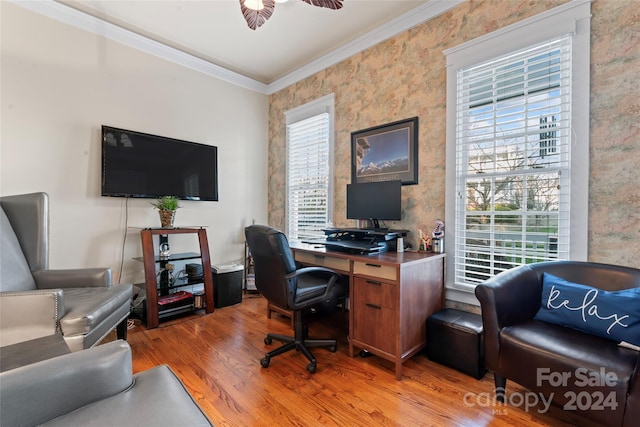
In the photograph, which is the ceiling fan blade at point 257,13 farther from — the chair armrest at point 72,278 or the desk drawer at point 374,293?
the chair armrest at point 72,278

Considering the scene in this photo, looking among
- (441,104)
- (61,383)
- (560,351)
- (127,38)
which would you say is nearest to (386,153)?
(441,104)

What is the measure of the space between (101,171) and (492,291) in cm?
346

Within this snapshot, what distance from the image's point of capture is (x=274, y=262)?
198 cm

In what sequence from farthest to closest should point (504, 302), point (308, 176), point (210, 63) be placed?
point (308, 176), point (210, 63), point (504, 302)

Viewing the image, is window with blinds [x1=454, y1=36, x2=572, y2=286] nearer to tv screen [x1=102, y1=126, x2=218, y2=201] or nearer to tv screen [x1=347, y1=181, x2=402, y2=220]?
tv screen [x1=347, y1=181, x2=402, y2=220]

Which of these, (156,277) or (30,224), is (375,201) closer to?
(156,277)

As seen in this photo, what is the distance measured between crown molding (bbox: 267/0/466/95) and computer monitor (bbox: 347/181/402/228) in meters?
1.50

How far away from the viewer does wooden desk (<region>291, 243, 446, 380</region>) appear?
190 centimetres

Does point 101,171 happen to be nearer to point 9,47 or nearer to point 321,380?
point 9,47

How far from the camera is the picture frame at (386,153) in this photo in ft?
8.69

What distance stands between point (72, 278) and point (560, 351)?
311 centimetres

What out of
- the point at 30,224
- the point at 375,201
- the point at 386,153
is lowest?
the point at 30,224

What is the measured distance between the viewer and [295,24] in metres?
2.82

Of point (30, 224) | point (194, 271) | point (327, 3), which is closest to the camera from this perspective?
point (327, 3)
